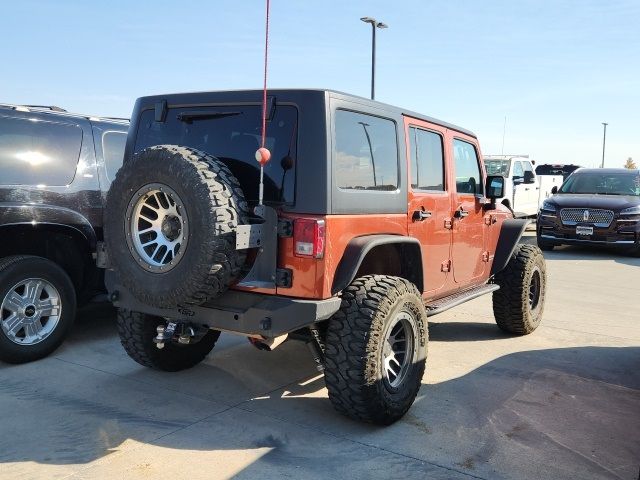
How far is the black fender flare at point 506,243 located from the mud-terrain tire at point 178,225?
311cm

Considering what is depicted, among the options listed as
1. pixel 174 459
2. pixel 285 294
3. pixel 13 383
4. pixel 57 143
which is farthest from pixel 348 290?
pixel 57 143

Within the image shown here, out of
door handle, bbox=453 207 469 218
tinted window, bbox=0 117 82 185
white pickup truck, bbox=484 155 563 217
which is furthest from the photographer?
white pickup truck, bbox=484 155 563 217

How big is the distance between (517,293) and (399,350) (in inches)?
86.4

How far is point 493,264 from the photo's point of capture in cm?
568

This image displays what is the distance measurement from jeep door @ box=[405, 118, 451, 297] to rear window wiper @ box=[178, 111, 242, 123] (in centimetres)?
129

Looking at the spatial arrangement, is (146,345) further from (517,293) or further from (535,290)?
(535,290)

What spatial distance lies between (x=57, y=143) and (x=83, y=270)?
1.09m

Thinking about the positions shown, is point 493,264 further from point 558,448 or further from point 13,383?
point 13,383

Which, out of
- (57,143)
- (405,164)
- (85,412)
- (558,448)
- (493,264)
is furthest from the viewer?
(493,264)

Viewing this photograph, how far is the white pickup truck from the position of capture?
1614 centimetres

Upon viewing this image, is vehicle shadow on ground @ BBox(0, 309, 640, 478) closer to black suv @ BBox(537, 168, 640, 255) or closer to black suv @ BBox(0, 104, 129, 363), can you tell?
black suv @ BBox(0, 104, 129, 363)

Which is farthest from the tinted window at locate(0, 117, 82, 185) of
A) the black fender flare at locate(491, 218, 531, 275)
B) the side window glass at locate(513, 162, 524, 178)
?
the side window glass at locate(513, 162, 524, 178)

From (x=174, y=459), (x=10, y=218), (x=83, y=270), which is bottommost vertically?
(x=174, y=459)

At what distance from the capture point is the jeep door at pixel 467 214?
4895mm
